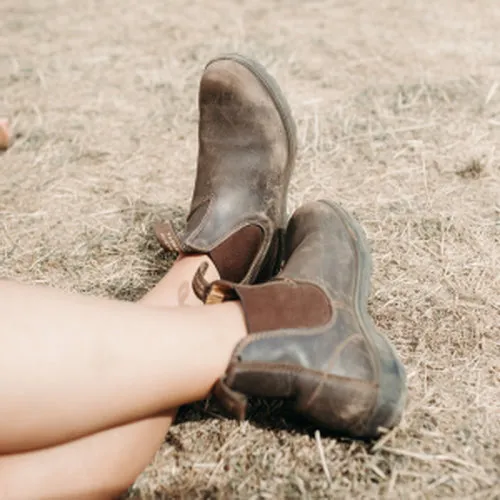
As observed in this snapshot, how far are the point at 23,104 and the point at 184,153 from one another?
73 cm

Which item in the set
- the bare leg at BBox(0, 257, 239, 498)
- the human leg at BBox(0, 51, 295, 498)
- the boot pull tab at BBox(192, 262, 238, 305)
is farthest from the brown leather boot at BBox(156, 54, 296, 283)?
the bare leg at BBox(0, 257, 239, 498)

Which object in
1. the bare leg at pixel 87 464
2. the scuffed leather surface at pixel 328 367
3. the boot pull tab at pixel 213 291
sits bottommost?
the bare leg at pixel 87 464

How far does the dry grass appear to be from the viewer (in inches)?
42.8

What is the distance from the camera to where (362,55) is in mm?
2494

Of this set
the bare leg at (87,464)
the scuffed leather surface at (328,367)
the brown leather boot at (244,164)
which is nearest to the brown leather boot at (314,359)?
the scuffed leather surface at (328,367)

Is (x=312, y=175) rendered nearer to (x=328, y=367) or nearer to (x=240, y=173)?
(x=240, y=173)

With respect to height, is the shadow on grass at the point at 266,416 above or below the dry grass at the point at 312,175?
below

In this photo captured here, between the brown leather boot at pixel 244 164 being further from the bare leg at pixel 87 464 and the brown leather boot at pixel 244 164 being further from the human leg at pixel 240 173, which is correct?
the bare leg at pixel 87 464

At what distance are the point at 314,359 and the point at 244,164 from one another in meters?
0.60

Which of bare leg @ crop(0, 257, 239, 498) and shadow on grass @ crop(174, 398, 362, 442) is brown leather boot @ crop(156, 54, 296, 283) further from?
bare leg @ crop(0, 257, 239, 498)

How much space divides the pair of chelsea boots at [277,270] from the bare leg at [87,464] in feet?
0.56

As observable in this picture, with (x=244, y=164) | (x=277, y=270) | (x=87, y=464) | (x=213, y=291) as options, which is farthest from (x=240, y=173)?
(x=87, y=464)

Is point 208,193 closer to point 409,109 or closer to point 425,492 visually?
point 425,492

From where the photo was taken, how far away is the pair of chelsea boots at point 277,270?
3.34 ft
